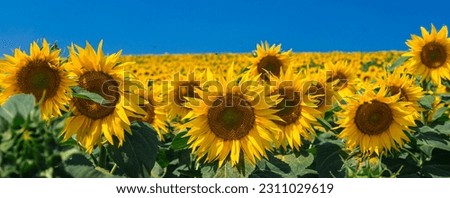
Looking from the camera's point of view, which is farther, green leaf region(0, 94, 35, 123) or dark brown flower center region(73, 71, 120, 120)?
dark brown flower center region(73, 71, 120, 120)

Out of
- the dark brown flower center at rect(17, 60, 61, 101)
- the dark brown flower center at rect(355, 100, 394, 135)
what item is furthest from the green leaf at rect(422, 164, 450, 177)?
the dark brown flower center at rect(17, 60, 61, 101)

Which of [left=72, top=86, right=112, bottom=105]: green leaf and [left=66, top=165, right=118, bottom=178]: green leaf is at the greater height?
[left=72, top=86, right=112, bottom=105]: green leaf

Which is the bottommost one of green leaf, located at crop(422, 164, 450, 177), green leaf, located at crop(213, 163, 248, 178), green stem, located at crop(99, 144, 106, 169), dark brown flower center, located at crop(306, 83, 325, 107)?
green leaf, located at crop(422, 164, 450, 177)

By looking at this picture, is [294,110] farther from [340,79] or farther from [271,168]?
[340,79]

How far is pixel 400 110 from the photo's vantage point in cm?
513

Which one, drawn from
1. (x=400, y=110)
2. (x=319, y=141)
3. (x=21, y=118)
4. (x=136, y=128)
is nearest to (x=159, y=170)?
(x=136, y=128)

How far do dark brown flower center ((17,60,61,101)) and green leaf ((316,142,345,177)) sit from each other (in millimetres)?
2117

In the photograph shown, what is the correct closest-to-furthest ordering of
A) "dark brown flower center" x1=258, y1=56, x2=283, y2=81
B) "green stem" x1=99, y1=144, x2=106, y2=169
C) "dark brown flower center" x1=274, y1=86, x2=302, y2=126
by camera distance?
"green stem" x1=99, y1=144, x2=106, y2=169, "dark brown flower center" x1=274, y1=86, x2=302, y2=126, "dark brown flower center" x1=258, y1=56, x2=283, y2=81

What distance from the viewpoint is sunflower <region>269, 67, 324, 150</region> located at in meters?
4.89

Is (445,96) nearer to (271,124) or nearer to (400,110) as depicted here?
(400,110)

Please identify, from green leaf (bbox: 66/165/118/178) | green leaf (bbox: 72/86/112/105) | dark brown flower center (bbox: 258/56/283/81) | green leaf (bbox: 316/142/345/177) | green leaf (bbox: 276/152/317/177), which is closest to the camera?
green leaf (bbox: 66/165/118/178)

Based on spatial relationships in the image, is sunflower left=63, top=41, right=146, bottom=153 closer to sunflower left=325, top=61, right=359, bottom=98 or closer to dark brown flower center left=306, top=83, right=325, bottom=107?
dark brown flower center left=306, top=83, right=325, bottom=107

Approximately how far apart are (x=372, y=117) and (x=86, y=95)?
283 centimetres

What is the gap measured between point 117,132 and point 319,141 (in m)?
2.36
